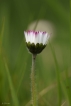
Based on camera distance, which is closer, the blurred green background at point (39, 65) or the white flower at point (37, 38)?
the white flower at point (37, 38)

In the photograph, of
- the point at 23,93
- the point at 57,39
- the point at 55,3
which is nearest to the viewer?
the point at 23,93

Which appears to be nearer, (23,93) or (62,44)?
(23,93)

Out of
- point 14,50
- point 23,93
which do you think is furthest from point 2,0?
point 23,93

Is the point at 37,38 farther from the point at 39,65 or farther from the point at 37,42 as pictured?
the point at 39,65

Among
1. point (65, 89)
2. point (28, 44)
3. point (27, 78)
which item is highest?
point (28, 44)

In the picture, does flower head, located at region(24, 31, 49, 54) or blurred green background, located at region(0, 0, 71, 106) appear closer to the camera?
flower head, located at region(24, 31, 49, 54)

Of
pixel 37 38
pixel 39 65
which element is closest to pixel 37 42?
pixel 37 38

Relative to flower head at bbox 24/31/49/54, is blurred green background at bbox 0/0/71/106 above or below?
below

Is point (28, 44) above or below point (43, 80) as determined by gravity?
above

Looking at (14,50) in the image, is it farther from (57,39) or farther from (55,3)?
(55,3)
